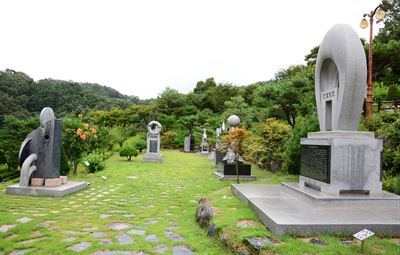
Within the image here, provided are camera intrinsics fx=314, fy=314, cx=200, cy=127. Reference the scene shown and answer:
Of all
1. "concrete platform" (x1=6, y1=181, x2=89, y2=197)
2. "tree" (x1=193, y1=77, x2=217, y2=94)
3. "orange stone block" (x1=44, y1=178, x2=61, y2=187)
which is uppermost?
"tree" (x1=193, y1=77, x2=217, y2=94)

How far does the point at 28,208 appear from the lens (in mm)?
6508

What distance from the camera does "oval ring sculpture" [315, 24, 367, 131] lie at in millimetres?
5680

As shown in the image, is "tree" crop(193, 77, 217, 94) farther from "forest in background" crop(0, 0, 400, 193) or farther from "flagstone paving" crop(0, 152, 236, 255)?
"flagstone paving" crop(0, 152, 236, 255)

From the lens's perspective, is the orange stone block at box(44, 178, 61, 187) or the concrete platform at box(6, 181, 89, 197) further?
the orange stone block at box(44, 178, 61, 187)

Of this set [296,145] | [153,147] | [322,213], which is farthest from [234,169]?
[153,147]

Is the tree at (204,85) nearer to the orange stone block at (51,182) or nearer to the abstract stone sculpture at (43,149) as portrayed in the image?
the abstract stone sculpture at (43,149)

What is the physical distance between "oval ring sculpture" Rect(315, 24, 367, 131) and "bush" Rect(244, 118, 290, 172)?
5.53m

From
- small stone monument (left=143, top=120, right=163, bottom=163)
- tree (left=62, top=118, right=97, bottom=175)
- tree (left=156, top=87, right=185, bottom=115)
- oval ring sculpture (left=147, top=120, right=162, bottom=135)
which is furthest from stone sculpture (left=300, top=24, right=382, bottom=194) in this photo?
tree (left=156, top=87, right=185, bottom=115)

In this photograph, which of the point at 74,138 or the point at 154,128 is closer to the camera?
the point at 74,138

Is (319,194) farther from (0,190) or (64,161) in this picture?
(64,161)

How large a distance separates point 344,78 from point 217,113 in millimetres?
31893

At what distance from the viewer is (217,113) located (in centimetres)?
3762

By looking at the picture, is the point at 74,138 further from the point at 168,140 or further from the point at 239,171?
the point at 168,140

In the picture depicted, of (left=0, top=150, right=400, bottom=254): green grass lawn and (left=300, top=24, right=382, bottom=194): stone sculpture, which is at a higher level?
(left=300, top=24, right=382, bottom=194): stone sculpture
